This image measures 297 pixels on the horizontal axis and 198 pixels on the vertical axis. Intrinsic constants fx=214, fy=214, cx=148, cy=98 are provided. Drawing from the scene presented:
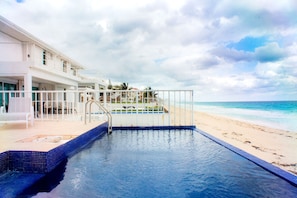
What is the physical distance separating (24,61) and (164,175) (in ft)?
31.8

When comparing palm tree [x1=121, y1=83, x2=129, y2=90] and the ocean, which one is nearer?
the ocean

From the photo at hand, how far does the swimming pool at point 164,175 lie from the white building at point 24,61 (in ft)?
24.2

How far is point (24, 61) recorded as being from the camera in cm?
998

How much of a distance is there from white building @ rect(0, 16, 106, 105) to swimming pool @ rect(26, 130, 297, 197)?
24.2ft

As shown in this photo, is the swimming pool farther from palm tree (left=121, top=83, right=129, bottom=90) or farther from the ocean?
palm tree (left=121, top=83, right=129, bottom=90)

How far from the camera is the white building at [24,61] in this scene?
31.8ft

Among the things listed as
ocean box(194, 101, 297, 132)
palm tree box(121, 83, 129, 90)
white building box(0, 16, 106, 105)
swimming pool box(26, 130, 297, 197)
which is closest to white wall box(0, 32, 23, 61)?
white building box(0, 16, 106, 105)

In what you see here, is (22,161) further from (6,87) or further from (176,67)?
(176,67)

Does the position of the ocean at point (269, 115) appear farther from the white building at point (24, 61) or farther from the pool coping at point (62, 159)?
the white building at point (24, 61)

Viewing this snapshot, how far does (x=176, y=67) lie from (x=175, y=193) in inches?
606

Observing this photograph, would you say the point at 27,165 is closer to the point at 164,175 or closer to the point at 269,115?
the point at 164,175

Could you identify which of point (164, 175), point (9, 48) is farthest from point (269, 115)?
point (164, 175)

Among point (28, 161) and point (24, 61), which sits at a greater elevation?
point (24, 61)

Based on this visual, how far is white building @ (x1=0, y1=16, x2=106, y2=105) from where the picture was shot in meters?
→ 9.68
